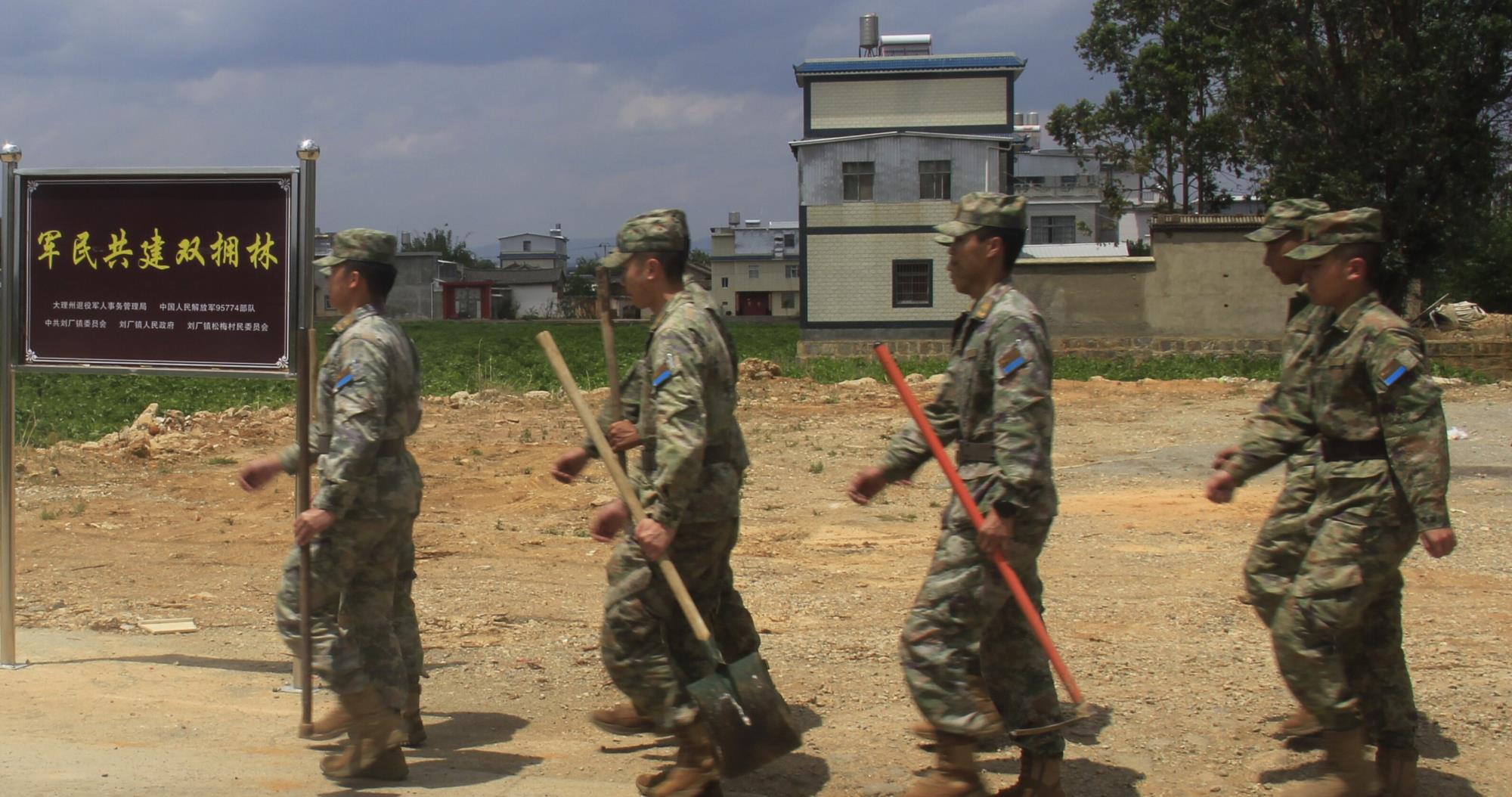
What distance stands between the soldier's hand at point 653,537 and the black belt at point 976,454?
955mm

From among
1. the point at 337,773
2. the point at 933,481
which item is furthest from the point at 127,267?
the point at 933,481

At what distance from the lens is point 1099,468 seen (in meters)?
13.8

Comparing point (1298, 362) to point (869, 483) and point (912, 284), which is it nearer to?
point (869, 483)

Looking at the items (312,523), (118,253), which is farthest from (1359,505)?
(118,253)

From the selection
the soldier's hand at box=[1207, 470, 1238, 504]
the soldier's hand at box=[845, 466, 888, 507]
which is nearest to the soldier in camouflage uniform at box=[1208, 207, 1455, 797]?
the soldier's hand at box=[1207, 470, 1238, 504]

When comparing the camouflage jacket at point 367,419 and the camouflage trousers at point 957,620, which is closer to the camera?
the camouflage trousers at point 957,620

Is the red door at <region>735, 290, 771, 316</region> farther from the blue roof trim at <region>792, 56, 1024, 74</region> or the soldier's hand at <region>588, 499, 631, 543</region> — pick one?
the soldier's hand at <region>588, 499, 631, 543</region>

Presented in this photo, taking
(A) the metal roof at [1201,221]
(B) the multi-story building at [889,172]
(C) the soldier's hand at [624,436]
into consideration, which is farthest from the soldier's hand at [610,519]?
(B) the multi-story building at [889,172]

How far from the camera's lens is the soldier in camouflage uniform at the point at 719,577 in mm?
4918

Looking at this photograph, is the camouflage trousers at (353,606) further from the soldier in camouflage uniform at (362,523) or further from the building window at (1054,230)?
the building window at (1054,230)

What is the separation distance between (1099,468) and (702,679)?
9.69 m

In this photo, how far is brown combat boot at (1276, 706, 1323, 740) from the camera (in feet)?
17.1

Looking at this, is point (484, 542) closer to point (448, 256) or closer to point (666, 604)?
point (666, 604)

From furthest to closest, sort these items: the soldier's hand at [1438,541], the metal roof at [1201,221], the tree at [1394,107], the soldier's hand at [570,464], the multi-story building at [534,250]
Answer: the multi-story building at [534,250] → the metal roof at [1201,221] → the tree at [1394,107] → the soldier's hand at [570,464] → the soldier's hand at [1438,541]
